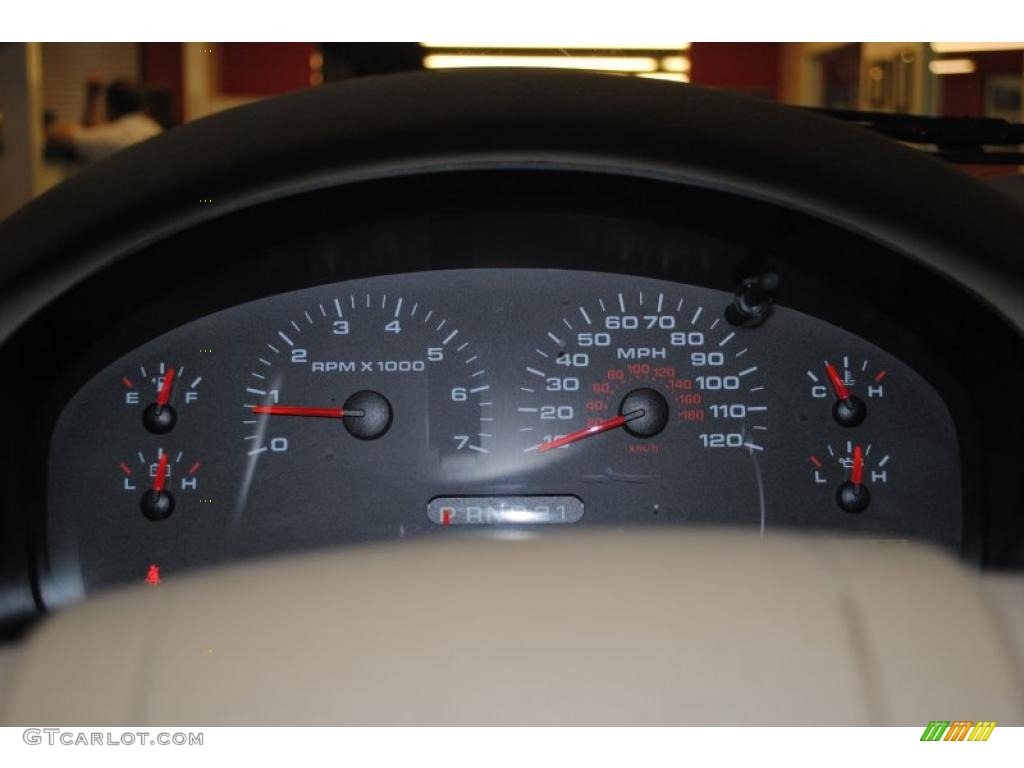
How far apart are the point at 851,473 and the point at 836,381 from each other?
125mm

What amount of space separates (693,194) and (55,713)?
31.8 inches

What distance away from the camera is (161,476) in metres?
1.59

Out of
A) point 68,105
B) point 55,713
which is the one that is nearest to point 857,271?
point 55,713

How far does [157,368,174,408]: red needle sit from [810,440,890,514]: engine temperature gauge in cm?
87

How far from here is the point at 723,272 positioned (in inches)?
60.7

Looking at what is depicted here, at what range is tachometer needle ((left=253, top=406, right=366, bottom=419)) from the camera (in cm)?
159

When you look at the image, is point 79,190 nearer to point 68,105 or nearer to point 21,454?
point 21,454

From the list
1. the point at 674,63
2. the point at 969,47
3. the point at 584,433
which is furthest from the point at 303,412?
the point at 969,47

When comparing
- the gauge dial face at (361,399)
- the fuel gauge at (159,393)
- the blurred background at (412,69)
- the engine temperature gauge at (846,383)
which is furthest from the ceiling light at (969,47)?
the fuel gauge at (159,393)

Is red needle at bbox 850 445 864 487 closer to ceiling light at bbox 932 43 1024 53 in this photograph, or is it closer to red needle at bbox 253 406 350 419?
ceiling light at bbox 932 43 1024 53

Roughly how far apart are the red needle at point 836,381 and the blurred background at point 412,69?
31 centimetres

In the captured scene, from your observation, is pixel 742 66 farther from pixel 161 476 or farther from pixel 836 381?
pixel 161 476

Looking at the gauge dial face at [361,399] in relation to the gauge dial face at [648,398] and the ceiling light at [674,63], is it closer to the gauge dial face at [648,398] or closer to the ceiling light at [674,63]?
the gauge dial face at [648,398]
